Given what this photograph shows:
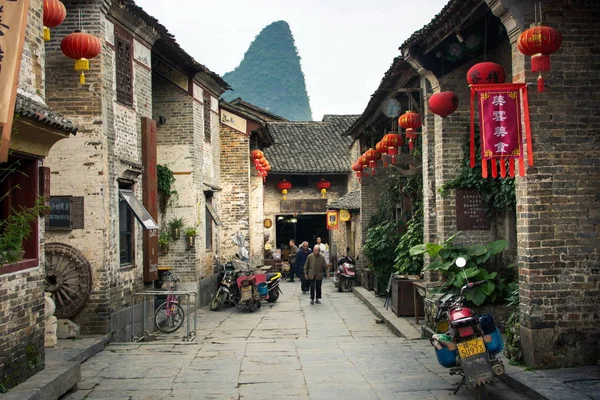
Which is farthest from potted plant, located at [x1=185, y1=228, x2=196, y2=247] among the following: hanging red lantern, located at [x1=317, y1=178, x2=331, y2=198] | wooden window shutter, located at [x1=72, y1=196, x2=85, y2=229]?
hanging red lantern, located at [x1=317, y1=178, x2=331, y2=198]

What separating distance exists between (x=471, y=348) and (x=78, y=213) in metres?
6.93

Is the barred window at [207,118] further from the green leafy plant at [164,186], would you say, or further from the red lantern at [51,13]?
the red lantern at [51,13]

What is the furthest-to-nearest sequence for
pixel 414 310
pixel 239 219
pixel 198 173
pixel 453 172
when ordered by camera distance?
pixel 239 219
pixel 198 173
pixel 414 310
pixel 453 172

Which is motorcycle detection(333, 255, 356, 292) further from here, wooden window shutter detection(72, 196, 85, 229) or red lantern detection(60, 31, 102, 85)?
red lantern detection(60, 31, 102, 85)

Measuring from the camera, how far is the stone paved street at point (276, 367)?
794 cm

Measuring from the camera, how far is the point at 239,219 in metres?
24.6

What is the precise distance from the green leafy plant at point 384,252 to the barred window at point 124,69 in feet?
25.9

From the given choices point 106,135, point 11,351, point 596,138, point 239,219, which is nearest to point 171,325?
point 106,135

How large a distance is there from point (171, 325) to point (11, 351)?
663 cm

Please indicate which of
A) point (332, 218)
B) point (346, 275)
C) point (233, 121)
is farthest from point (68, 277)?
point (332, 218)

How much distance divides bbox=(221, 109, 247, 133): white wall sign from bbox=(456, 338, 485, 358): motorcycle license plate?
17132mm

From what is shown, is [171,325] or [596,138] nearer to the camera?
[596,138]

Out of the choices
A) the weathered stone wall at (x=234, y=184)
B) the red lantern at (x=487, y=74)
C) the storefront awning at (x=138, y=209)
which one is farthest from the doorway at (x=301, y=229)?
the red lantern at (x=487, y=74)

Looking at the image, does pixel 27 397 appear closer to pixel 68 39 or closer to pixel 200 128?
pixel 68 39
